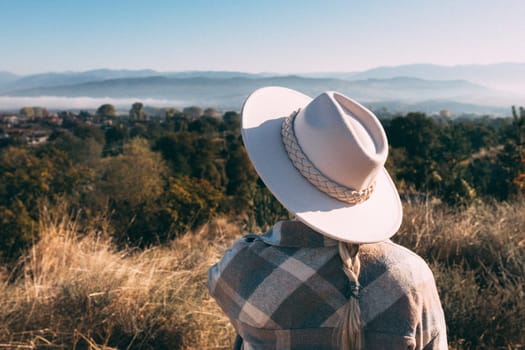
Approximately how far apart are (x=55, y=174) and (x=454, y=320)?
16.5m

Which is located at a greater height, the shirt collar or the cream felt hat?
the cream felt hat

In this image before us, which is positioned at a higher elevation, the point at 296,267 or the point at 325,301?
the point at 296,267

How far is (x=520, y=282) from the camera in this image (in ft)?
10.5

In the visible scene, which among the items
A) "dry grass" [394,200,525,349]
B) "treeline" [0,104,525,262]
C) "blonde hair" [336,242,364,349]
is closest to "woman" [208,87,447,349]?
"blonde hair" [336,242,364,349]

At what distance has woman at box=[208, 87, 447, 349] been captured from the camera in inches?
50.3

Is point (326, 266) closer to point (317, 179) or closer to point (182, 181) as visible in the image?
point (317, 179)

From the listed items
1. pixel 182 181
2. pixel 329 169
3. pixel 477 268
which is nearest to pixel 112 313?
pixel 329 169

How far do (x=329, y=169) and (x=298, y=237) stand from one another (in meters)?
0.23

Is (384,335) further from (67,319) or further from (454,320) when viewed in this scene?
(67,319)

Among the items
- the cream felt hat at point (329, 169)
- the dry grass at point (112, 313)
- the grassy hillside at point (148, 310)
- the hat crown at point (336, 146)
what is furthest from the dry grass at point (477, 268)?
the hat crown at point (336, 146)

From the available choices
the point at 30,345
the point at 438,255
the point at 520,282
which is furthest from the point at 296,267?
the point at 438,255

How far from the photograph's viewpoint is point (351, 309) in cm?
124

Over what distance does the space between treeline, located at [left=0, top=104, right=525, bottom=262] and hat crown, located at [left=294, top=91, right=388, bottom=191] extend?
3869 millimetres

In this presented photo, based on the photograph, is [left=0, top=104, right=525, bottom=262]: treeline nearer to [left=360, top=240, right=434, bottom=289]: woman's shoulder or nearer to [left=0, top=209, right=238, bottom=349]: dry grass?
[left=0, top=209, right=238, bottom=349]: dry grass
